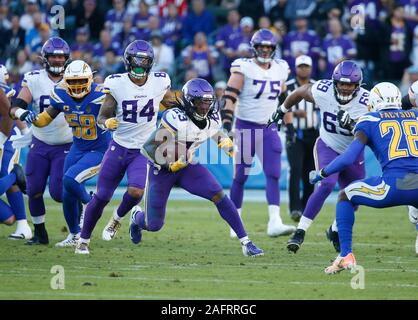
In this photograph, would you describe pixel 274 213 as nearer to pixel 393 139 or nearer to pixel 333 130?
pixel 333 130

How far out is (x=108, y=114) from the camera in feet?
28.5

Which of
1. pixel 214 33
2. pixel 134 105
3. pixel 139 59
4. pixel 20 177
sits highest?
pixel 214 33

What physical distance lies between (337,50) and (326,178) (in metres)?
7.05

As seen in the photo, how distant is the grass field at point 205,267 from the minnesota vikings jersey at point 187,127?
100 cm

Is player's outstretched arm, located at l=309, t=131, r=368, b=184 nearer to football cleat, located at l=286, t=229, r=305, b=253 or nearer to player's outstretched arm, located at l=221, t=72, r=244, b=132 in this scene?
football cleat, located at l=286, t=229, r=305, b=253

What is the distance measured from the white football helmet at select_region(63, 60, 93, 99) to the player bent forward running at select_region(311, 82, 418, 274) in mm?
2502

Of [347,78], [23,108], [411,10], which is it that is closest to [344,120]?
[347,78]

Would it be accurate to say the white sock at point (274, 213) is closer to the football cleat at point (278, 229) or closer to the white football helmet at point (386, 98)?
the football cleat at point (278, 229)

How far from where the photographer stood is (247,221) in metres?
Answer: 11.8

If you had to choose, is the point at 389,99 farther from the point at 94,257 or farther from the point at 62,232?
the point at 62,232

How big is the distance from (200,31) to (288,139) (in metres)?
6.87

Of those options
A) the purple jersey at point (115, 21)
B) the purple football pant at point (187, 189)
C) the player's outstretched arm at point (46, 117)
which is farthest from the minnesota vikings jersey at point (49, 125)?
the purple jersey at point (115, 21)

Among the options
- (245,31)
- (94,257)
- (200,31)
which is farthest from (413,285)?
(200,31)

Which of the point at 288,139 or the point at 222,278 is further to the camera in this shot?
the point at 288,139
